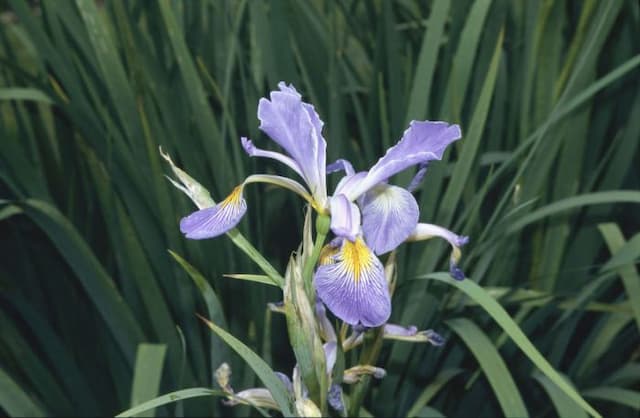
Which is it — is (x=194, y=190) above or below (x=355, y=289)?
above

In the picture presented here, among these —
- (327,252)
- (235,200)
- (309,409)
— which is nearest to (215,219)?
(235,200)

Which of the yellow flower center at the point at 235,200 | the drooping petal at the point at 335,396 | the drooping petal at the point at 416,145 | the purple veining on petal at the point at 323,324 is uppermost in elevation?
the drooping petal at the point at 416,145

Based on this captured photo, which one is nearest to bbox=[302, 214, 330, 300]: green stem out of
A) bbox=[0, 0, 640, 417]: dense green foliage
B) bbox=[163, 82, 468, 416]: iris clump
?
bbox=[163, 82, 468, 416]: iris clump

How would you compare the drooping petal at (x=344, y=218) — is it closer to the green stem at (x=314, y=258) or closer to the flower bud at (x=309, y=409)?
the green stem at (x=314, y=258)

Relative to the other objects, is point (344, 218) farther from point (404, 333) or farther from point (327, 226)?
point (404, 333)

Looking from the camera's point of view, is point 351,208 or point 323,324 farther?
point 323,324

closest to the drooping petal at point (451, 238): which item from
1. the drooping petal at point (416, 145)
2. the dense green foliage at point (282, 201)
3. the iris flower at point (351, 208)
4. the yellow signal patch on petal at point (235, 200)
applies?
the iris flower at point (351, 208)
